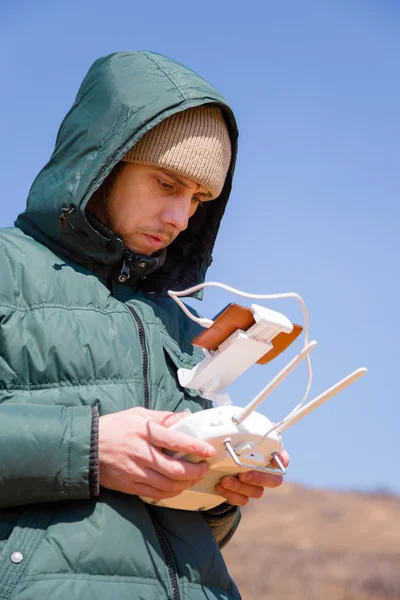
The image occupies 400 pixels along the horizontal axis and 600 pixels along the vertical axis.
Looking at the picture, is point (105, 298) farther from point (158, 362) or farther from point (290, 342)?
point (290, 342)

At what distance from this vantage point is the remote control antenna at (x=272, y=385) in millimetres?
2016

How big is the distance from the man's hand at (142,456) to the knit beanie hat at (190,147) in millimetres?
908

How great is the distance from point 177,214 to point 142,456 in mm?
893

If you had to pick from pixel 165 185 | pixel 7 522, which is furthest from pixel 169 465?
pixel 165 185

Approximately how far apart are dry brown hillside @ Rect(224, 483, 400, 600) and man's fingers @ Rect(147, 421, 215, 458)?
228 inches

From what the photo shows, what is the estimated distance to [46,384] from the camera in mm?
2211

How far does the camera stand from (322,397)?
6.59 ft

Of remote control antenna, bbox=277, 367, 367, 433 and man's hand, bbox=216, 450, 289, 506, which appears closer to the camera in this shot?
remote control antenna, bbox=277, 367, 367, 433

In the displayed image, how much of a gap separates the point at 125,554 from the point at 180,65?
1.60 m

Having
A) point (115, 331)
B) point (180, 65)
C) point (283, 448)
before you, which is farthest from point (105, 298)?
point (180, 65)

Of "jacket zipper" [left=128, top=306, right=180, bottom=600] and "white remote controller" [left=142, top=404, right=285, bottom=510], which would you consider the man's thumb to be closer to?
"white remote controller" [left=142, top=404, right=285, bottom=510]

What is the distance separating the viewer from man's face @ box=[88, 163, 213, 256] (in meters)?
2.65

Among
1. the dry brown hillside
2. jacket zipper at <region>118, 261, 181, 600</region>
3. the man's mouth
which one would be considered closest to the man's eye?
the man's mouth

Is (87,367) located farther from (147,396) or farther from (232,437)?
(232,437)
